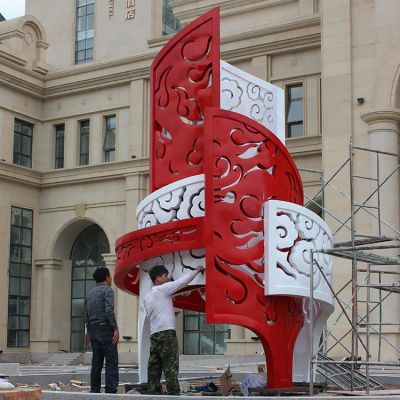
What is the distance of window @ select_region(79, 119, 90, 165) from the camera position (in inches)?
1613

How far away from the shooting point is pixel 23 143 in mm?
40844

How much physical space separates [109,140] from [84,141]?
60.1 inches

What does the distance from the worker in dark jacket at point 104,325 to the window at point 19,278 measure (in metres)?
27.5

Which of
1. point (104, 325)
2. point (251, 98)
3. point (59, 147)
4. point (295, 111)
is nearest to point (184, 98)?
point (251, 98)

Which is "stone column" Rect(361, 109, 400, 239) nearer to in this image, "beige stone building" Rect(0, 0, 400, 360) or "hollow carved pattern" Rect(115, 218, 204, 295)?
"beige stone building" Rect(0, 0, 400, 360)

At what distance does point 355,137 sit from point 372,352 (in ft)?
21.1

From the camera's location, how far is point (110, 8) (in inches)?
1795

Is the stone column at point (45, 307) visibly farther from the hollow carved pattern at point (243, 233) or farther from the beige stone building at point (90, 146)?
the hollow carved pattern at point (243, 233)

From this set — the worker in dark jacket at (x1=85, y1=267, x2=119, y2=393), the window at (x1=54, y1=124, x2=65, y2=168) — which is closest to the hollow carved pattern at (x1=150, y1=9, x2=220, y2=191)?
the worker in dark jacket at (x1=85, y1=267, x2=119, y2=393)

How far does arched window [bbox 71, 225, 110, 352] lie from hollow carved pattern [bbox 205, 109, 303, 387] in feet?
95.1

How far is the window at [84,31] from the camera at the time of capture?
46406 mm

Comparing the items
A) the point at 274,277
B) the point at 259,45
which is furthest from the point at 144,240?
the point at 259,45

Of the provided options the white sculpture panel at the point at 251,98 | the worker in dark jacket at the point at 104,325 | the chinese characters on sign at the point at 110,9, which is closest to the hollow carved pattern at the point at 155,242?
the worker in dark jacket at the point at 104,325

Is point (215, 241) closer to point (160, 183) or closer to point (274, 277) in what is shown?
point (274, 277)
